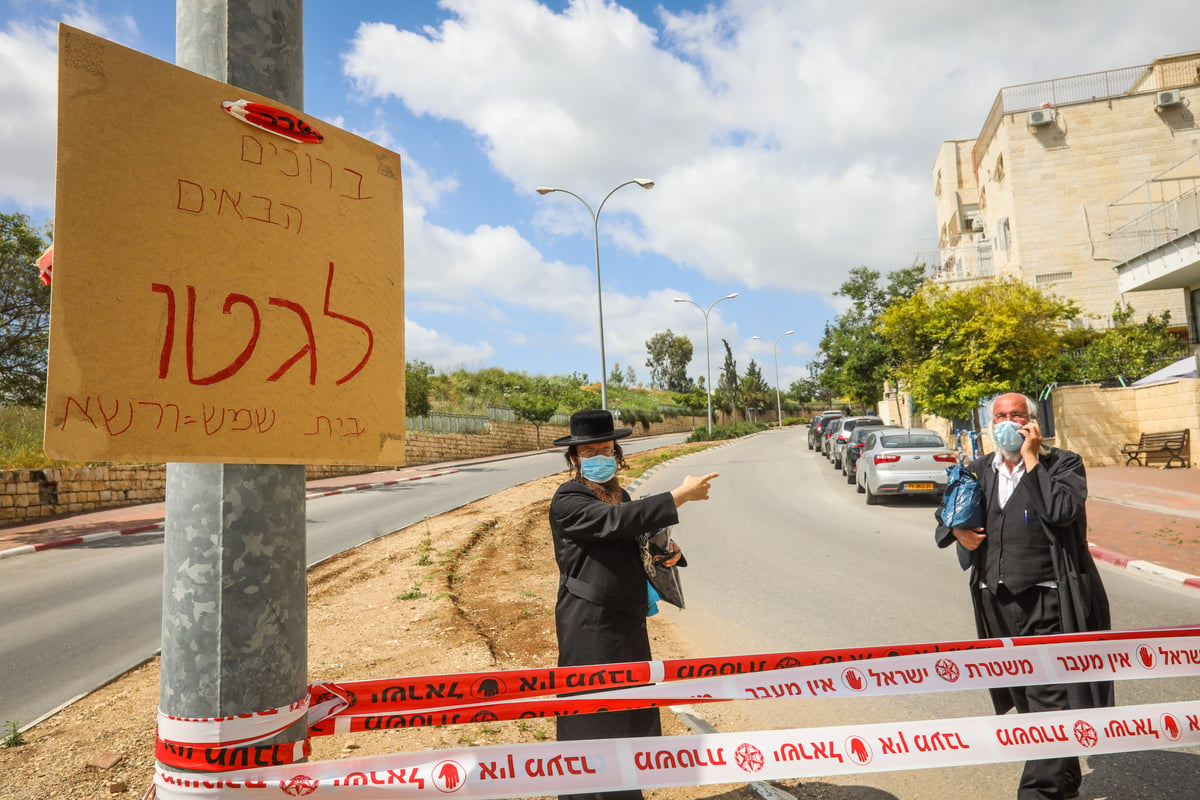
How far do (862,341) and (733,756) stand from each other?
3578 centimetres

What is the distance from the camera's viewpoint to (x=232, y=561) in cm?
130

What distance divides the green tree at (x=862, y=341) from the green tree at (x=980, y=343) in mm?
10554

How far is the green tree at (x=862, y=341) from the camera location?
115 ft

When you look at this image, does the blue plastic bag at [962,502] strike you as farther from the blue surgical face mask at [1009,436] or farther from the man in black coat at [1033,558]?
the blue surgical face mask at [1009,436]

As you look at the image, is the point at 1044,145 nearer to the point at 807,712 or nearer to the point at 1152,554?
the point at 1152,554

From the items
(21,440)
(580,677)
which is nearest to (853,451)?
(580,677)

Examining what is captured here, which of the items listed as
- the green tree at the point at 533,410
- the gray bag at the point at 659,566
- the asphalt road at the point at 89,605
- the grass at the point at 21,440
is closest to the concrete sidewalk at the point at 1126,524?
the asphalt road at the point at 89,605

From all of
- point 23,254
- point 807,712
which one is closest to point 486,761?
point 807,712

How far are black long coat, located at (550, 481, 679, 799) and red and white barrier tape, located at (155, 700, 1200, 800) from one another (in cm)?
38

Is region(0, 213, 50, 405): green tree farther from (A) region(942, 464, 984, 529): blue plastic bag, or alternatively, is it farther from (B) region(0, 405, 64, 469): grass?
(A) region(942, 464, 984, 529): blue plastic bag

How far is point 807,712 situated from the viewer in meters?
4.47

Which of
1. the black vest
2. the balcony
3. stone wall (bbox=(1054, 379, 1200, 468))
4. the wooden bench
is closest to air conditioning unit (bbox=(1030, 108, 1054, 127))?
the balcony

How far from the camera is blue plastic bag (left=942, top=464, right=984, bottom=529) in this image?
3438 millimetres

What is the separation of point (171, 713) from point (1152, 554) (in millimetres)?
→ 10554
